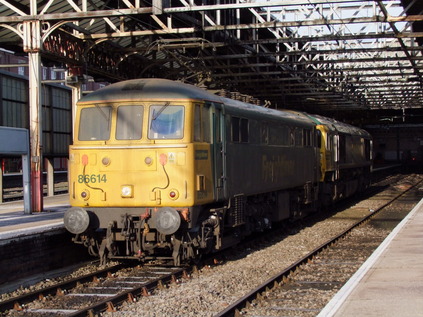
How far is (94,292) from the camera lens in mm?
10211

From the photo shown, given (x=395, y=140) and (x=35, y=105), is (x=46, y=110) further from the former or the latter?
(x=395, y=140)

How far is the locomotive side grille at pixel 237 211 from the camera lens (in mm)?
12750

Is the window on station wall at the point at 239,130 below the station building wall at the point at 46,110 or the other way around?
below

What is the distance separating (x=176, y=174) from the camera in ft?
36.2

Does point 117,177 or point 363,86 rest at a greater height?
point 363,86

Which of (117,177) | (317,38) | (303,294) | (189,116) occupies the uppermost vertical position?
(317,38)

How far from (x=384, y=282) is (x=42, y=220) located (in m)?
8.57

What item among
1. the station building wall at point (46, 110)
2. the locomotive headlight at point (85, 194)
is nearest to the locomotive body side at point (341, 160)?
the locomotive headlight at point (85, 194)

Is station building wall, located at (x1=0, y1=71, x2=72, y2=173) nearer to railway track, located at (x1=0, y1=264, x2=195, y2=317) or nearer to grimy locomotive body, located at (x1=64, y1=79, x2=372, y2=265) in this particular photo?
grimy locomotive body, located at (x1=64, y1=79, x2=372, y2=265)

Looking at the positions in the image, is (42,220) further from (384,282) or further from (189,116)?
(384,282)

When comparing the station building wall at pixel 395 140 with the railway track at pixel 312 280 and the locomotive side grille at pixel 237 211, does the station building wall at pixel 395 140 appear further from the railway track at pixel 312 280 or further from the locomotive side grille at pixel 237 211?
the locomotive side grille at pixel 237 211

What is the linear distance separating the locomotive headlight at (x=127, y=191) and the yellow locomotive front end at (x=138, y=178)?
2 cm

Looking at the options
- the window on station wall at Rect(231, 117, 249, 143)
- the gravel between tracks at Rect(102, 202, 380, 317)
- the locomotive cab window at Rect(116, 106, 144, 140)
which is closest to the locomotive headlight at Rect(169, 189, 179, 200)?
the locomotive cab window at Rect(116, 106, 144, 140)

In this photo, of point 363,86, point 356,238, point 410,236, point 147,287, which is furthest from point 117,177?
point 363,86
